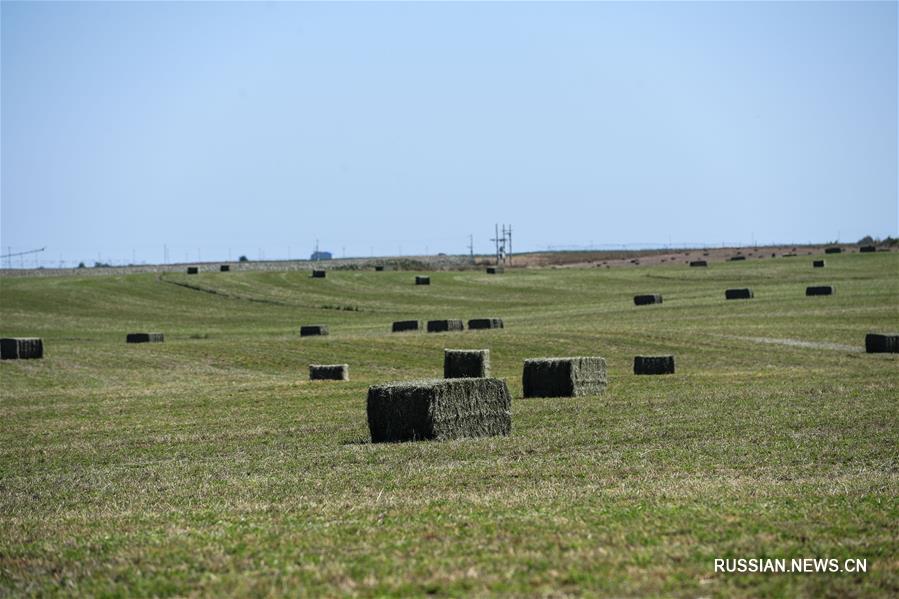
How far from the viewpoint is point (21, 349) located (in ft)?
139

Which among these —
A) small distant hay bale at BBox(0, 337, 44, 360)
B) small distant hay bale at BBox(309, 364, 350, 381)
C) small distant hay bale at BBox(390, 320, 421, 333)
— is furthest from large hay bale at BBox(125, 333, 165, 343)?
small distant hay bale at BBox(309, 364, 350, 381)

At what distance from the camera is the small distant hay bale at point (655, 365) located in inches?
1355

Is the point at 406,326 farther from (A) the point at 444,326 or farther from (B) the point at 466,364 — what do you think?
(B) the point at 466,364

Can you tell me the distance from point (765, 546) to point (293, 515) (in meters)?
4.69

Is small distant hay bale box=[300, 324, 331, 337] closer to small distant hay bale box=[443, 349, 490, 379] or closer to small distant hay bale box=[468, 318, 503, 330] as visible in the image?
small distant hay bale box=[468, 318, 503, 330]

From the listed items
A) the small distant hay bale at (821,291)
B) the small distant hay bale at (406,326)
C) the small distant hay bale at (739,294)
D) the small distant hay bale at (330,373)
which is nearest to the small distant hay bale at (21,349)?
the small distant hay bale at (330,373)

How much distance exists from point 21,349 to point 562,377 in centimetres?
2194

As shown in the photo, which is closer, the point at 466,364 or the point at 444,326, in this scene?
the point at 466,364

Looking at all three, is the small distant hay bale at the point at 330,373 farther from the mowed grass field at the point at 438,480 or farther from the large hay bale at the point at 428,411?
the large hay bale at the point at 428,411

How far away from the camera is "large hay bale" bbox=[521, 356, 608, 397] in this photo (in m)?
27.9

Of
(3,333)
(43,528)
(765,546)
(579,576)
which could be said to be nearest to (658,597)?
(579,576)

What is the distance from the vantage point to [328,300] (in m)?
84.9

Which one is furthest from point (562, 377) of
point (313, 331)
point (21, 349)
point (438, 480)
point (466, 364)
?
point (313, 331)

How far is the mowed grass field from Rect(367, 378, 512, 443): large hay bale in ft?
2.10
